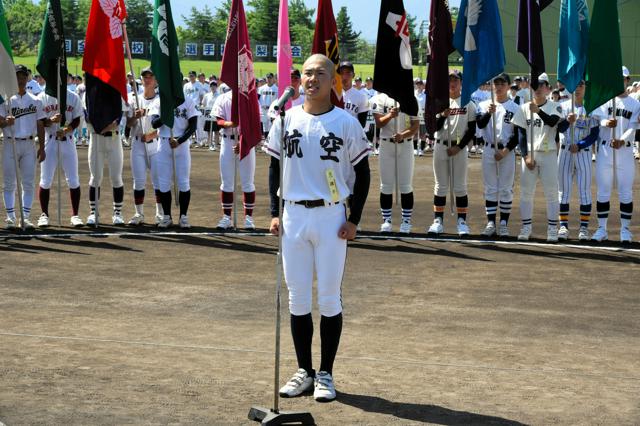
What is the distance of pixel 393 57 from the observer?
16234mm

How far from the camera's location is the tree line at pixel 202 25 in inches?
3300

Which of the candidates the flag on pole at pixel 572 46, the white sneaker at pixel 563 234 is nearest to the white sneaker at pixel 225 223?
the white sneaker at pixel 563 234

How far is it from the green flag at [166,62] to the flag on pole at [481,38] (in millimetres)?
4239

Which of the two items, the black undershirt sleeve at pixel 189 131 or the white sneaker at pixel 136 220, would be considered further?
the white sneaker at pixel 136 220

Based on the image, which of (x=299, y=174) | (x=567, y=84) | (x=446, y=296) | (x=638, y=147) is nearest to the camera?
(x=299, y=174)

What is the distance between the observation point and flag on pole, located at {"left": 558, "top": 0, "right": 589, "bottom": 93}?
16.4 meters

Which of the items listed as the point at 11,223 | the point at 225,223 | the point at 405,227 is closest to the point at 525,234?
the point at 405,227

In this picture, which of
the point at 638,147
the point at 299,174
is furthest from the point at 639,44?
the point at 299,174

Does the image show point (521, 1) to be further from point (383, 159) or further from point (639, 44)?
point (639, 44)

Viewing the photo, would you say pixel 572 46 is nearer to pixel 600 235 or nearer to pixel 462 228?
pixel 600 235

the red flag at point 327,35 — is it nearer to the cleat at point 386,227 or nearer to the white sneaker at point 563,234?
the cleat at point 386,227

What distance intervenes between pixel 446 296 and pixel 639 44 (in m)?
49.2

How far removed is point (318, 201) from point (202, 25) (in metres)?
96.3

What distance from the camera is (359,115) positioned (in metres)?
16.8
